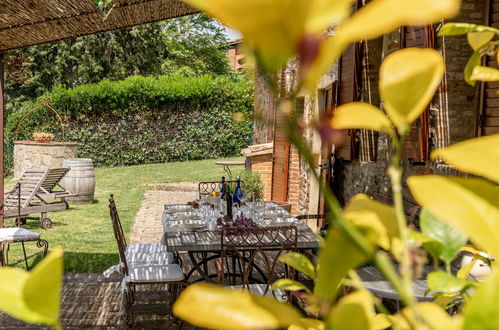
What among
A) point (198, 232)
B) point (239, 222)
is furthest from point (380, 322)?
point (239, 222)

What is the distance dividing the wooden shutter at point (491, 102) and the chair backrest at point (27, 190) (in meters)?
6.42

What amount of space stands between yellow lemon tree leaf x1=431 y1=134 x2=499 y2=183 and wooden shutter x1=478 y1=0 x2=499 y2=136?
130 inches

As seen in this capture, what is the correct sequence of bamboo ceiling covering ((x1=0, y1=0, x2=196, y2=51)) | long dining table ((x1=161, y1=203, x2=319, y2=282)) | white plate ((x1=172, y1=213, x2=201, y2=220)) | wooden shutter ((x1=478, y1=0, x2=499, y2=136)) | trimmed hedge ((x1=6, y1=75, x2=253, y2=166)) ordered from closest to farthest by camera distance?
wooden shutter ((x1=478, y1=0, x2=499, y2=136)) → bamboo ceiling covering ((x1=0, y1=0, x2=196, y2=51)) → long dining table ((x1=161, y1=203, x2=319, y2=282)) → white plate ((x1=172, y1=213, x2=201, y2=220)) → trimmed hedge ((x1=6, y1=75, x2=253, y2=166))

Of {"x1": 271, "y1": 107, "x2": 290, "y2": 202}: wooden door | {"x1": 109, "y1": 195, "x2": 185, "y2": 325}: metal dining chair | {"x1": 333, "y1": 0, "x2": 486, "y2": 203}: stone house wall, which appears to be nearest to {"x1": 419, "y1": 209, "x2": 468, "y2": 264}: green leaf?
{"x1": 333, "y1": 0, "x2": 486, "y2": 203}: stone house wall

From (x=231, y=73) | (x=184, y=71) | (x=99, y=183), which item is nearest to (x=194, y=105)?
(x=99, y=183)

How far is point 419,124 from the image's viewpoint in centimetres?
406

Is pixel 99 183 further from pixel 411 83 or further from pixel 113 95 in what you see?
pixel 411 83

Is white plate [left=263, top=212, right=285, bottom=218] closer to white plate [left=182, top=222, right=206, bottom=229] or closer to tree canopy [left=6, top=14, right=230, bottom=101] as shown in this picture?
white plate [left=182, top=222, right=206, bottom=229]

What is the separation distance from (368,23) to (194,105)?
1799 cm

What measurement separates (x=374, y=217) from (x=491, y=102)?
3425 millimetres

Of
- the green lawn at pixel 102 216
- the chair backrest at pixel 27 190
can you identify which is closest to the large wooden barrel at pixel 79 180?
the green lawn at pixel 102 216

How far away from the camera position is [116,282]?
18.8ft

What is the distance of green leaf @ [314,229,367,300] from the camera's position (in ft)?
1.06

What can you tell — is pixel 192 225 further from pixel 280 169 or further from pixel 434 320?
pixel 280 169
